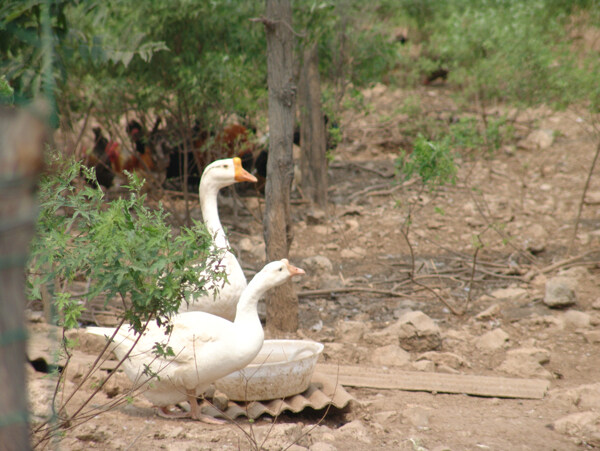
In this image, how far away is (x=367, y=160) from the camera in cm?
1471

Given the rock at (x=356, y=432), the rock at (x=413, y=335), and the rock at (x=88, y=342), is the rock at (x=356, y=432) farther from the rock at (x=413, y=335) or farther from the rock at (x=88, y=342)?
the rock at (x=88, y=342)

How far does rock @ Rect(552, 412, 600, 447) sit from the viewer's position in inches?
162

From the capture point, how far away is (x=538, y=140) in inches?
569

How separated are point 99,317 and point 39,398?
9.04 ft

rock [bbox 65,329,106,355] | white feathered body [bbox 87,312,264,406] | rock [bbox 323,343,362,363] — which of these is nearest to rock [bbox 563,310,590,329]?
rock [bbox 323,343,362,363]

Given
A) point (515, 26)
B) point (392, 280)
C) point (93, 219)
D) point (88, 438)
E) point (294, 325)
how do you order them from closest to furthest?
point (93, 219)
point (88, 438)
point (294, 325)
point (392, 280)
point (515, 26)

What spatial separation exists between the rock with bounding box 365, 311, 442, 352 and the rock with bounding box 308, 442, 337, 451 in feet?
7.60

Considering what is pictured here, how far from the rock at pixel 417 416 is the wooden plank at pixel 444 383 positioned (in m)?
0.59

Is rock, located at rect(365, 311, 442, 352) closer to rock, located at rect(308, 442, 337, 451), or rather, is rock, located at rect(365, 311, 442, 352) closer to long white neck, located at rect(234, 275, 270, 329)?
long white neck, located at rect(234, 275, 270, 329)

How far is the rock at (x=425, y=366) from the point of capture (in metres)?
5.48

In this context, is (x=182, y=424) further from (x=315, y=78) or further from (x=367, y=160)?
(x=367, y=160)

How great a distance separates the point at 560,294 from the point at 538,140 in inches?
317

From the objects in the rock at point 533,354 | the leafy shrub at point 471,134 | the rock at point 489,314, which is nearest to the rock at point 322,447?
the rock at point 533,354

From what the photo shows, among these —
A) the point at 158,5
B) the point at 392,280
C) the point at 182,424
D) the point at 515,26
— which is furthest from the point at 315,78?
the point at 182,424
